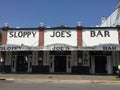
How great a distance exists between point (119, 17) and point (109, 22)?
6288 mm

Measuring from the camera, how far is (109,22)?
141ft

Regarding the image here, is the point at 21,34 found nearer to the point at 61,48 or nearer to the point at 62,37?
the point at 62,37

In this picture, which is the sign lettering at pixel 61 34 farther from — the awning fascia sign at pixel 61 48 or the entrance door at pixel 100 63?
the entrance door at pixel 100 63

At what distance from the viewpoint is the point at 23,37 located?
3259cm

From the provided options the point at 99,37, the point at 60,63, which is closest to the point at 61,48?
the point at 60,63

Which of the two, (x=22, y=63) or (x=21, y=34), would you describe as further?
(x=22, y=63)

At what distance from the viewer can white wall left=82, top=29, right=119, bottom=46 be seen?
104 ft

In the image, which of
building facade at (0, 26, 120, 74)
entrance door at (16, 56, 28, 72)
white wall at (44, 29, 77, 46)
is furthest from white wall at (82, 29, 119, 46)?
entrance door at (16, 56, 28, 72)

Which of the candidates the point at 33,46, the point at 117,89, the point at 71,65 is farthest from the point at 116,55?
the point at 117,89

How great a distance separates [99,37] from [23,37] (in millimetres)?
10126

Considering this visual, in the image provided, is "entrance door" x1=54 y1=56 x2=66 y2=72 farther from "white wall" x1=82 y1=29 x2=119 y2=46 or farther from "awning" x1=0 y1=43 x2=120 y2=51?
"white wall" x1=82 y1=29 x2=119 y2=46

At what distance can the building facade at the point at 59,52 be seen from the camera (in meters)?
31.6

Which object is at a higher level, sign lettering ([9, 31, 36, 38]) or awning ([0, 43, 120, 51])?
sign lettering ([9, 31, 36, 38])

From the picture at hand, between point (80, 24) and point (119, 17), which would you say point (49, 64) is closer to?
point (80, 24)
